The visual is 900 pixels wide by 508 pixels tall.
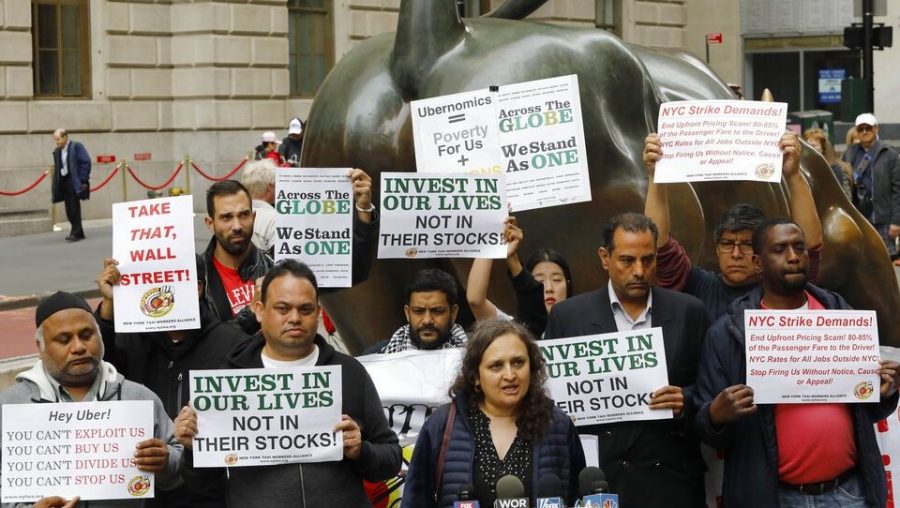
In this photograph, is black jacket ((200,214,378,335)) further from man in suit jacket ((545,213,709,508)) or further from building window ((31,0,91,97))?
building window ((31,0,91,97))

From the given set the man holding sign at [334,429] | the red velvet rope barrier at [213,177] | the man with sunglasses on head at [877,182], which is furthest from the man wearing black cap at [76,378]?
the red velvet rope barrier at [213,177]

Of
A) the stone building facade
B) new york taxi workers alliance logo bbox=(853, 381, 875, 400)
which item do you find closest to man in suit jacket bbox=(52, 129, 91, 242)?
the stone building facade

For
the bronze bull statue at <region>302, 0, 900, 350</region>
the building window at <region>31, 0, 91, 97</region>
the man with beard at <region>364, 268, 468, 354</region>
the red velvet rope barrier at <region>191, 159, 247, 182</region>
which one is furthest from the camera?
the red velvet rope barrier at <region>191, 159, 247, 182</region>

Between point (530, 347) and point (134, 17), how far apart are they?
866 inches

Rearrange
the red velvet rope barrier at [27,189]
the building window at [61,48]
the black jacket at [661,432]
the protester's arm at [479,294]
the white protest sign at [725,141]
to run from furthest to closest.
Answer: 1. the building window at [61,48]
2. the red velvet rope barrier at [27,189]
3. the white protest sign at [725,141]
4. the protester's arm at [479,294]
5. the black jacket at [661,432]

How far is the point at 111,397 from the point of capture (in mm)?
5406

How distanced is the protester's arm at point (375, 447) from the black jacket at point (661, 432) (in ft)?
3.06

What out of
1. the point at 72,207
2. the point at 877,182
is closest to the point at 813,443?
the point at 877,182

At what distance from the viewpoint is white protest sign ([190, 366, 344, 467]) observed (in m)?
5.27

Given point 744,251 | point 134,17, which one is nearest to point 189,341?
point 744,251

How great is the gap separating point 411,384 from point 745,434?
53.7 inches

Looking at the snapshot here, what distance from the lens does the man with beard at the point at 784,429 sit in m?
5.68

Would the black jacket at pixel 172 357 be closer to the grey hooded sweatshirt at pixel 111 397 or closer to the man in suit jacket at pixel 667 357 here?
the grey hooded sweatshirt at pixel 111 397

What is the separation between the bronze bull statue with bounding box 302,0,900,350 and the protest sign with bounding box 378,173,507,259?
0.69 meters
